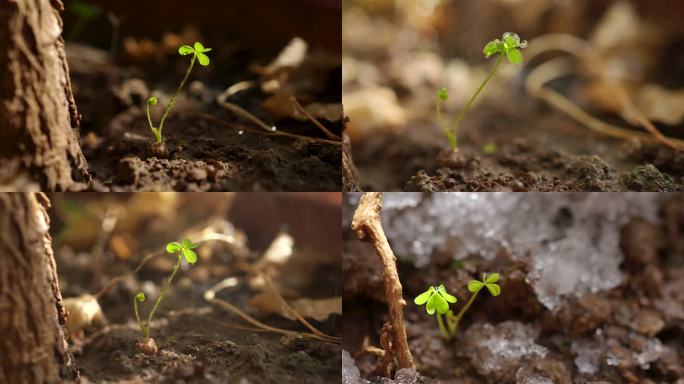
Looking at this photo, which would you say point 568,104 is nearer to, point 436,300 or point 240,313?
point 436,300

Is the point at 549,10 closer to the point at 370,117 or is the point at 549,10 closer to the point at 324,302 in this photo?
the point at 370,117

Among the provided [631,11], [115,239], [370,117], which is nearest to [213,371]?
[370,117]

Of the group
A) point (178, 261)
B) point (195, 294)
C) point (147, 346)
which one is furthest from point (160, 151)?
point (195, 294)

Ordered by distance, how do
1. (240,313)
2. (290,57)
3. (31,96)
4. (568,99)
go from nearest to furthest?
(31,96)
(240,313)
(290,57)
(568,99)

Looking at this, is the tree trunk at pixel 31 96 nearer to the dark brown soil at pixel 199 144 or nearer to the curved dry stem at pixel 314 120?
the dark brown soil at pixel 199 144

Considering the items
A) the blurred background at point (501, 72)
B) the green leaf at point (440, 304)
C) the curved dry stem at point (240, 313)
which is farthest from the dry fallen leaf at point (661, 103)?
the curved dry stem at point (240, 313)

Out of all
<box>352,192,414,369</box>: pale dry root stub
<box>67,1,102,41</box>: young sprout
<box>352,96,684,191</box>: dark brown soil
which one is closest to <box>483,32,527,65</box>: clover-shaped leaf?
<box>352,96,684,191</box>: dark brown soil

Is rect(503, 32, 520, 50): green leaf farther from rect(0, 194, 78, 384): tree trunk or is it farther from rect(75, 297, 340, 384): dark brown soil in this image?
rect(0, 194, 78, 384): tree trunk
